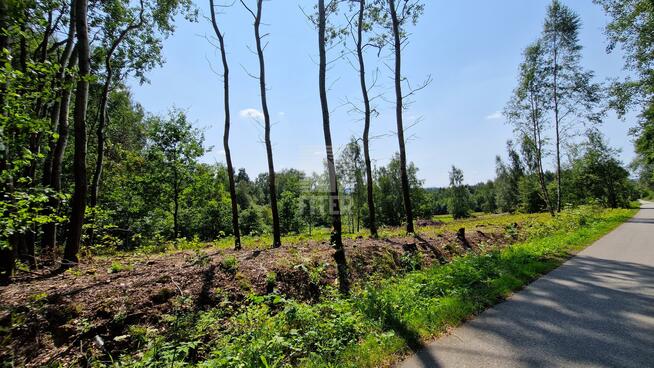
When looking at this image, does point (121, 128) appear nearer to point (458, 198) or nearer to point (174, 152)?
point (174, 152)

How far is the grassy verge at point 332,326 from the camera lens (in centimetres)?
352

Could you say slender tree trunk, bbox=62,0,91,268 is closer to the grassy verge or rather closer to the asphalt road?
the grassy verge

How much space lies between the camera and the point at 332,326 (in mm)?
4105

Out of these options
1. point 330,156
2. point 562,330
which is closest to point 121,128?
point 330,156

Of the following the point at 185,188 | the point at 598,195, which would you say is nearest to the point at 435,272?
the point at 185,188

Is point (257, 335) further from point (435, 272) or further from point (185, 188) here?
point (185, 188)

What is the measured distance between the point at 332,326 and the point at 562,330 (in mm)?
3053

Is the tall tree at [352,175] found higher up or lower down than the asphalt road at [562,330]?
higher up

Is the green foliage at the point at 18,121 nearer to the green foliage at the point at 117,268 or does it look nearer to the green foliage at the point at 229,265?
the green foliage at the point at 117,268

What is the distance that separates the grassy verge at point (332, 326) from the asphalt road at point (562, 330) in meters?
0.31

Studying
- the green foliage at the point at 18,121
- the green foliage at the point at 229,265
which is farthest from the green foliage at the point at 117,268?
the green foliage at the point at 18,121

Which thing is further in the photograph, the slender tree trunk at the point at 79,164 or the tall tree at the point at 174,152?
the tall tree at the point at 174,152

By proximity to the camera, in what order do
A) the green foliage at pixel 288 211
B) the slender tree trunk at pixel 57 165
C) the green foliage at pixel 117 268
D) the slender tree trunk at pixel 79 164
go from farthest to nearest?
the green foliage at pixel 288 211, the slender tree trunk at pixel 57 165, the slender tree trunk at pixel 79 164, the green foliage at pixel 117 268

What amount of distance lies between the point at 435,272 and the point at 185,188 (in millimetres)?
14665
